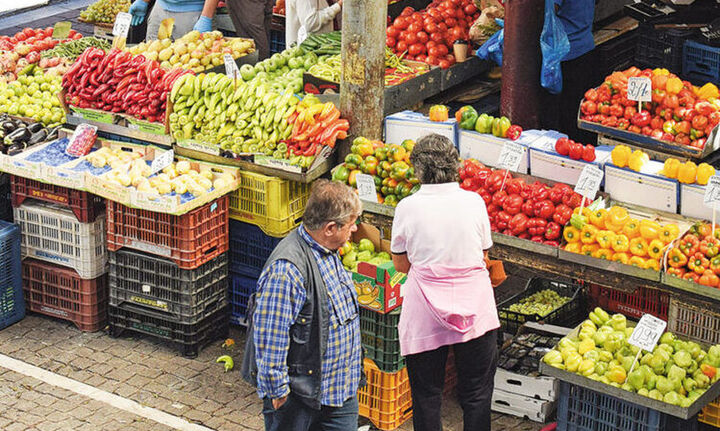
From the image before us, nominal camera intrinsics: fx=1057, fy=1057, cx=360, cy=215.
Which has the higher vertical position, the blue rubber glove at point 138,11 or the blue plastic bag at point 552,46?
the blue plastic bag at point 552,46

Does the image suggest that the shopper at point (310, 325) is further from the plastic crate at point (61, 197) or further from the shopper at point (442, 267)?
the plastic crate at point (61, 197)

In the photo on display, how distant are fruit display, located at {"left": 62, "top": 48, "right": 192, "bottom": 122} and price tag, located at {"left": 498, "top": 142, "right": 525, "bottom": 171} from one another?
2647 mm

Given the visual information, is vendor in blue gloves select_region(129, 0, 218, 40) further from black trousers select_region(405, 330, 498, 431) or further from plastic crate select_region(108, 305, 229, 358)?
black trousers select_region(405, 330, 498, 431)

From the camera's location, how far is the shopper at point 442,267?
17.1ft

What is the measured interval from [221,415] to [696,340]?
9.54ft

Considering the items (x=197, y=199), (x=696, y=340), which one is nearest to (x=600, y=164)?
(x=696, y=340)

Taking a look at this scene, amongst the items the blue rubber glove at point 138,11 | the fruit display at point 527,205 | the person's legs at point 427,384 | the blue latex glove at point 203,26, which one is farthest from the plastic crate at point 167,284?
the blue rubber glove at point 138,11

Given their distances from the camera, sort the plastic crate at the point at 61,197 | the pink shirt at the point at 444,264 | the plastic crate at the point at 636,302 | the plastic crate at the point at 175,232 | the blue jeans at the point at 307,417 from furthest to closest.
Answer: the plastic crate at the point at 61,197, the plastic crate at the point at 175,232, the plastic crate at the point at 636,302, the pink shirt at the point at 444,264, the blue jeans at the point at 307,417

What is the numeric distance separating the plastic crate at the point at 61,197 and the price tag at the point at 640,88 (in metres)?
3.85

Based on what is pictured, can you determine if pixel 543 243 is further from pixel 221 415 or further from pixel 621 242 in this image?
pixel 221 415

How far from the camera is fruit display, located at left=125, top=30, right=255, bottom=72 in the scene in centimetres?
915

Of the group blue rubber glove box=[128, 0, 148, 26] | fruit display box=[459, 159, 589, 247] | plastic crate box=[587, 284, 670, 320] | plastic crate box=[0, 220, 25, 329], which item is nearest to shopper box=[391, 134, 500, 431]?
fruit display box=[459, 159, 589, 247]

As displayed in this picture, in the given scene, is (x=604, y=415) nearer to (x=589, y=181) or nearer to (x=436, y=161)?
(x=589, y=181)

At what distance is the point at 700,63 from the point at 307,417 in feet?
17.4
